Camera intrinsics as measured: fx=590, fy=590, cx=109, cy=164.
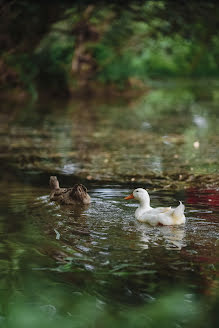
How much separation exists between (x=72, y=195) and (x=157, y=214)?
1.47m

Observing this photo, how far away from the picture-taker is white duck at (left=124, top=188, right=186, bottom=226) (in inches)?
244

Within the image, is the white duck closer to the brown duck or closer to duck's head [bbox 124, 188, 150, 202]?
duck's head [bbox 124, 188, 150, 202]

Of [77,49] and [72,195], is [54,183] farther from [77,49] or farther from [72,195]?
[77,49]

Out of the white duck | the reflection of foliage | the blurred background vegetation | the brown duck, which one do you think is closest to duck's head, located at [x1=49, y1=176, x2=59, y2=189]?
the brown duck

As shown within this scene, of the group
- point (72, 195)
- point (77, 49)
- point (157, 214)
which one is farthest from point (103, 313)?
point (77, 49)

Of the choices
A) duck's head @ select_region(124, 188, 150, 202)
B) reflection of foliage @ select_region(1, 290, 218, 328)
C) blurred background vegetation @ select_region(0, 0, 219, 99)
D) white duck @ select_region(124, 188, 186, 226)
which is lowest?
reflection of foliage @ select_region(1, 290, 218, 328)

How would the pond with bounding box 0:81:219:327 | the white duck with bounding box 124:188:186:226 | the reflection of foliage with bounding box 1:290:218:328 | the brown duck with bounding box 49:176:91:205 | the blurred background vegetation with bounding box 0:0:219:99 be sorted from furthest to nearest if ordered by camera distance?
the blurred background vegetation with bounding box 0:0:219:99 → the brown duck with bounding box 49:176:91:205 → the white duck with bounding box 124:188:186:226 → the pond with bounding box 0:81:219:327 → the reflection of foliage with bounding box 1:290:218:328

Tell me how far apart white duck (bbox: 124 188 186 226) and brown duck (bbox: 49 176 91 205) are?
74 centimetres

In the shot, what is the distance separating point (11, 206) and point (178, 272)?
10.6 ft

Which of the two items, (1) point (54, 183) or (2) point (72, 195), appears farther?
(1) point (54, 183)

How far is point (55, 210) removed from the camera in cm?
731

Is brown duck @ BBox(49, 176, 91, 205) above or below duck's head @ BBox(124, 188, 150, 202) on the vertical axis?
below

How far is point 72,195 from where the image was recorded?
7.55 m

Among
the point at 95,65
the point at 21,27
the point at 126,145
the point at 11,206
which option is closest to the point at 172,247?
the point at 11,206
